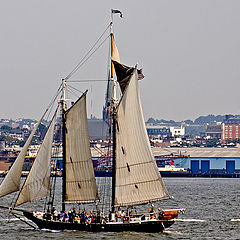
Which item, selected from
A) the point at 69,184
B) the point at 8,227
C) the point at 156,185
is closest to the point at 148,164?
the point at 156,185

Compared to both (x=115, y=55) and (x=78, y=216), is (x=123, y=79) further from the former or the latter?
(x=78, y=216)

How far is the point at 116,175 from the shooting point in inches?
2283

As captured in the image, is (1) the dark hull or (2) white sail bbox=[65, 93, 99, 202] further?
(2) white sail bbox=[65, 93, 99, 202]

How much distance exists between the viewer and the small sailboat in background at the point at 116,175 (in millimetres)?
57188

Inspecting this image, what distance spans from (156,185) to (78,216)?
17.2ft

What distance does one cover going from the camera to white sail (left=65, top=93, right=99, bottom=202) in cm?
5850

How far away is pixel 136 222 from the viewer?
185ft

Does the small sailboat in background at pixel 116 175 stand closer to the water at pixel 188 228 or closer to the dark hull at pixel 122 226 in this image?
the dark hull at pixel 122 226

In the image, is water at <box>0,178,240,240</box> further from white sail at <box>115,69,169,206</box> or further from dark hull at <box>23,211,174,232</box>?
white sail at <box>115,69,169,206</box>

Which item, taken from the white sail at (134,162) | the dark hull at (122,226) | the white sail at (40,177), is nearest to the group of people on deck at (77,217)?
the dark hull at (122,226)

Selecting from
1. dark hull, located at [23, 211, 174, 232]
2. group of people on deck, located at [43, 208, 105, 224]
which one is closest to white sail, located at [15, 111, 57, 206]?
group of people on deck, located at [43, 208, 105, 224]

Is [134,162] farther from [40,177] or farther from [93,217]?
[40,177]

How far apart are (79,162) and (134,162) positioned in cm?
362

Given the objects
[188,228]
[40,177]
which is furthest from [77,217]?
[188,228]
